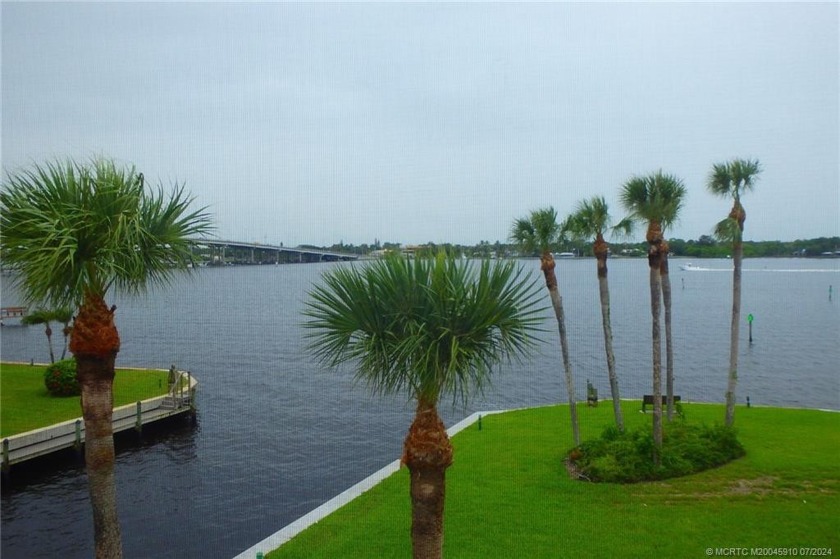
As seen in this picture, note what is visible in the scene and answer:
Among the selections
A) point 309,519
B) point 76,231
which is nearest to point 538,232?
point 309,519

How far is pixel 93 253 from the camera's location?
29.0 feet

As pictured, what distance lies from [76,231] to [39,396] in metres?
23.7

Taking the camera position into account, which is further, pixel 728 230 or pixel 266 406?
pixel 266 406

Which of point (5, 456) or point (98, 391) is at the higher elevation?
point (98, 391)

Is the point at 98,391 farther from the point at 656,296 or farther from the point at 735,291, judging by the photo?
the point at 735,291

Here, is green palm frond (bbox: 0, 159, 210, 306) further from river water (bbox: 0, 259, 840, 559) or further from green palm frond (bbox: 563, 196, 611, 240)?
green palm frond (bbox: 563, 196, 611, 240)

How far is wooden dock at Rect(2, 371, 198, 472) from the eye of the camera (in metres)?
21.9

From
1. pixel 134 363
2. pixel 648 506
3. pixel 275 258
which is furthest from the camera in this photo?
pixel 275 258

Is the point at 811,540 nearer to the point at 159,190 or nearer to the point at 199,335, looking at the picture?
the point at 159,190

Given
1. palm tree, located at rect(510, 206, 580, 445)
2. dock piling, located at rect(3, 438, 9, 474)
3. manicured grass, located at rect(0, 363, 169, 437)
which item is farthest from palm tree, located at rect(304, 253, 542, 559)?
manicured grass, located at rect(0, 363, 169, 437)

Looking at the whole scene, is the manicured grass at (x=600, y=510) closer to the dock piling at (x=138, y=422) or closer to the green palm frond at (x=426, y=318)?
the green palm frond at (x=426, y=318)

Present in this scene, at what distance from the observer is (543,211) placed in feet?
57.1

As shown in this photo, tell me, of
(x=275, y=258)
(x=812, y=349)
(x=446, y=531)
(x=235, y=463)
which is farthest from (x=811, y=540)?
(x=275, y=258)

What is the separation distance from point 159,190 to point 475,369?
17.5 ft
